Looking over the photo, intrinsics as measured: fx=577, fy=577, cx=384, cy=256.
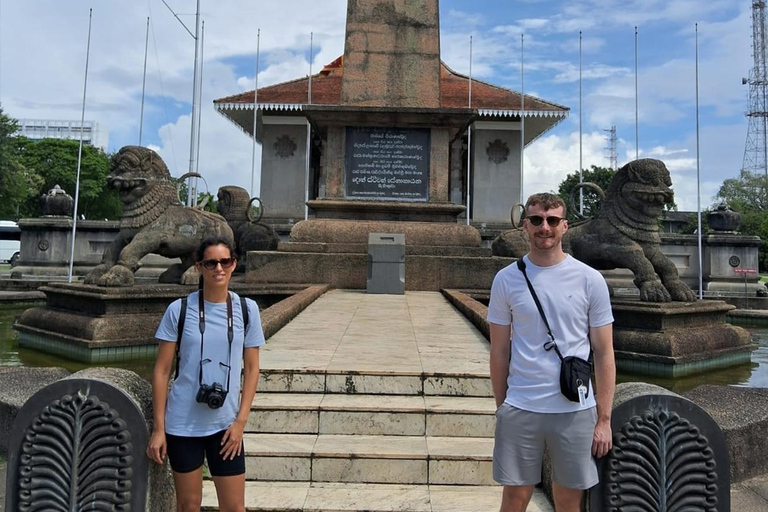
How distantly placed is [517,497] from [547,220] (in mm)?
1053

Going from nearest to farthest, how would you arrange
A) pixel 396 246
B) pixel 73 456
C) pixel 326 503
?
pixel 73 456 → pixel 326 503 → pixel 396 246

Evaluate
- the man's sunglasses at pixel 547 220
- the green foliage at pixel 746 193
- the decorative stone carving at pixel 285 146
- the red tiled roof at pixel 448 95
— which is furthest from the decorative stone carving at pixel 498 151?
the green foliage at pixel 746 193

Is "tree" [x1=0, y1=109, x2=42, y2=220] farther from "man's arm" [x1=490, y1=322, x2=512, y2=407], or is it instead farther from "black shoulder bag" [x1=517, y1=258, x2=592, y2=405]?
"black shoulder bag" [x1=517, y1=258, x2=592, y2=405]

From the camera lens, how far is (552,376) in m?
2.11

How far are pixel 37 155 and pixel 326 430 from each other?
57.8 m

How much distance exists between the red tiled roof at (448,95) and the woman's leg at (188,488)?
2262 cm

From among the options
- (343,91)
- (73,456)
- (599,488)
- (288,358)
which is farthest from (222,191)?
(599,488)

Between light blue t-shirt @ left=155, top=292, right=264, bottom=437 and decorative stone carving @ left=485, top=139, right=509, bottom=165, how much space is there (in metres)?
26.4

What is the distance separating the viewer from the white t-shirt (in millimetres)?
2113

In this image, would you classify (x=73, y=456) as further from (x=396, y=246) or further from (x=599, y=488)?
(x=396, y=246)

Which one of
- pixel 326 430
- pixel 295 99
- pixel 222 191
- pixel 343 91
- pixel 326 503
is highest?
pixel 295 99

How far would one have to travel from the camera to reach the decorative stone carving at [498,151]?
90.1 ft

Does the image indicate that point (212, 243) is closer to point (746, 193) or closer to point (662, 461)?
point (662, 461)

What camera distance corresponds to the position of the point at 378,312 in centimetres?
693
